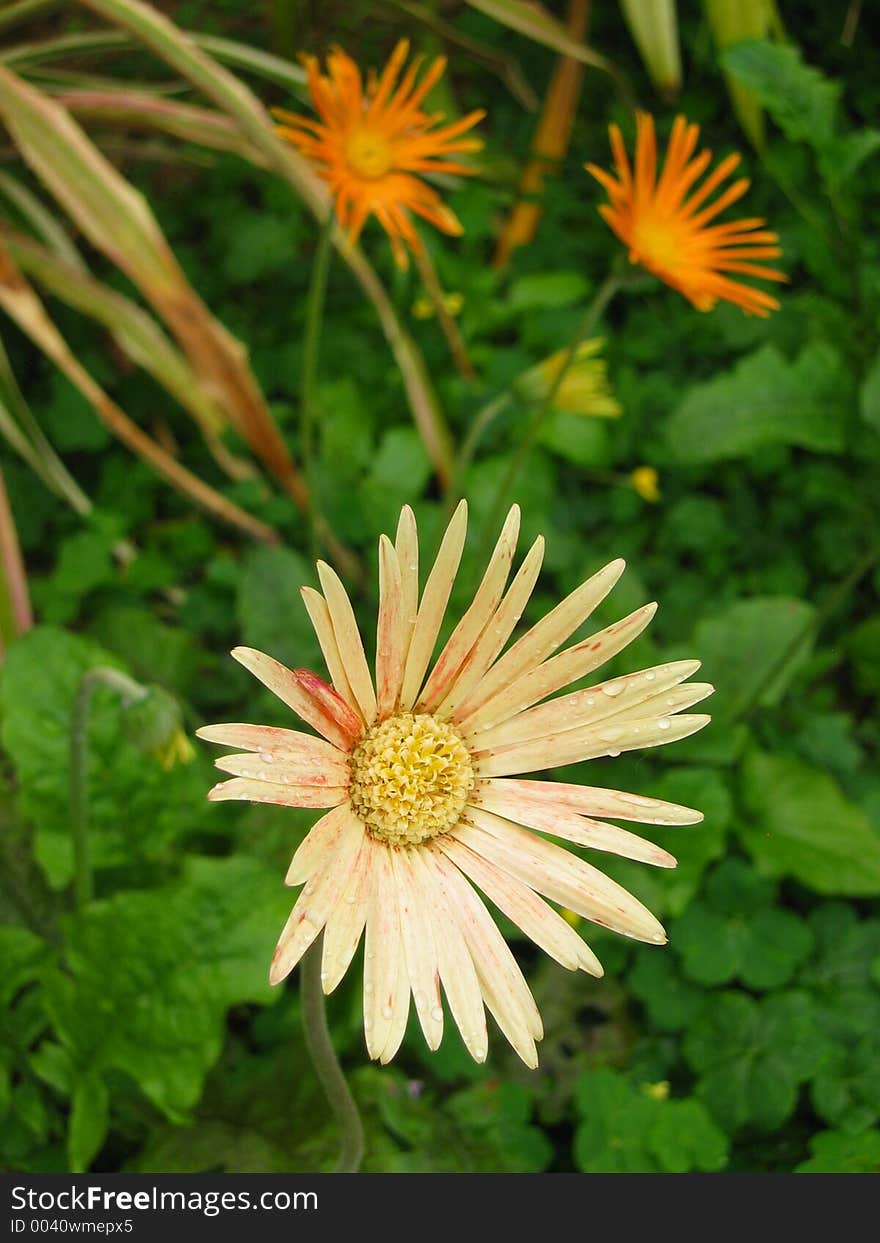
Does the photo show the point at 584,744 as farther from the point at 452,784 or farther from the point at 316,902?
the point at 316,902

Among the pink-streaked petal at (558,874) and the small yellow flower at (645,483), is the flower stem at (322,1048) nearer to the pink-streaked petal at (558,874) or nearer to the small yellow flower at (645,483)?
the pink-streaked petal at (558,874)

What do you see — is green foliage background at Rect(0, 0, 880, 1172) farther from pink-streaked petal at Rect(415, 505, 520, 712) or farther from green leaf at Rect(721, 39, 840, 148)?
pink-streaked petal at Rect(415, 505, 520, 712)

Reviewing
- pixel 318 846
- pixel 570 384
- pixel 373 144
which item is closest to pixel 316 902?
pixel 318 846

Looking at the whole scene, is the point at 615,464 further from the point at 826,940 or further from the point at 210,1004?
the point at 210,1004

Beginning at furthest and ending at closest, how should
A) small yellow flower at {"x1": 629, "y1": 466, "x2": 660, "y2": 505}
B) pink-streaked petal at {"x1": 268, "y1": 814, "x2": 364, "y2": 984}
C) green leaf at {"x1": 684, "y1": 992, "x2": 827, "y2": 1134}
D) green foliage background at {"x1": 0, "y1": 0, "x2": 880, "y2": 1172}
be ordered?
small yellow flower at {"x1": 629, "y1": 466, "x2": 660, "y2": 505}, green leaf at {"x1": 684, "y1": 992, "x2": 827, "y2": 1134}, green foliage background at {"x1": 0, "y1": 0, "x2": 880, "y2": 1172}, pink-streaked petal at {"x1": 268, "y1": 814, "x2": 364, "y2": 984}

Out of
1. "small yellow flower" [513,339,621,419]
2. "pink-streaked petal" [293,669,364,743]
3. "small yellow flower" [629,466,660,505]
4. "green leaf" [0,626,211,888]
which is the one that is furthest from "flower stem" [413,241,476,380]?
"pink-streaked petal" [293,669,364,743]

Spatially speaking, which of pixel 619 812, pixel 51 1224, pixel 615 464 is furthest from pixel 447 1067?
pixel 615 464
